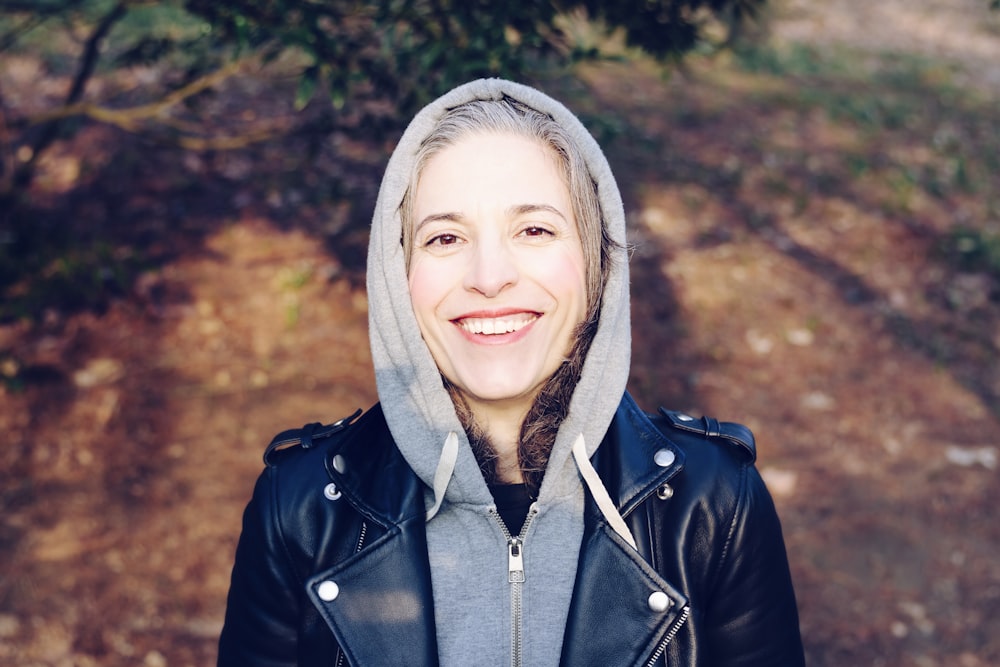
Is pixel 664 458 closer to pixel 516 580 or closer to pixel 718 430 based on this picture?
pixel 718 430

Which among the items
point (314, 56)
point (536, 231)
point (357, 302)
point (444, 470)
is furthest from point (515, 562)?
point (357, 302)

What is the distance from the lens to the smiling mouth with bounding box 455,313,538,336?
1941 millimetres

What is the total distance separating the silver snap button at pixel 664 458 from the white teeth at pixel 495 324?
1.52 ft

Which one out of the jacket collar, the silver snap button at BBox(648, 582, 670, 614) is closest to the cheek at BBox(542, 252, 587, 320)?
the jacket collar

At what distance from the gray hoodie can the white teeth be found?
0.51 feet

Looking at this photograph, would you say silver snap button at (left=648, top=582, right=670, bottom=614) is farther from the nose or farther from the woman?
the nose

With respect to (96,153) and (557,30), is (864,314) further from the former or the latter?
(96,153)

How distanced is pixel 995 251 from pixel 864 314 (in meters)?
1.73

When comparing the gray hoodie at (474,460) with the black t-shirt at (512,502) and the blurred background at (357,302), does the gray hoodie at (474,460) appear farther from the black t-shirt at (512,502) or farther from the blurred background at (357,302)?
the blurred background at (357,302)

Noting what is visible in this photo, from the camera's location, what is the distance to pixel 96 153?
674cm

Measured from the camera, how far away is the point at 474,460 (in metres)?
2.03

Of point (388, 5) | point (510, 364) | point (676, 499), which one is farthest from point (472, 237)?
point (388, 5)

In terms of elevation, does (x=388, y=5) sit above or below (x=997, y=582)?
above

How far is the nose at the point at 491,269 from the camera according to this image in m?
1.89
